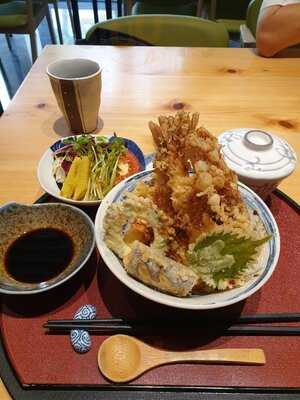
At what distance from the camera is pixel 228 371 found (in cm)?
60

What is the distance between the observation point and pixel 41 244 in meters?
0.78

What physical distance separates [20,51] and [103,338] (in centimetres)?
393

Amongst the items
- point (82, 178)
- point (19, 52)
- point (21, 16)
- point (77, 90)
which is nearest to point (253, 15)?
point (77, 90)

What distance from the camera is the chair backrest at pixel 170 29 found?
68.1 inches

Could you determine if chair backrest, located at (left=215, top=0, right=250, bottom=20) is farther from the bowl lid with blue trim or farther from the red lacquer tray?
the red lacquer tray

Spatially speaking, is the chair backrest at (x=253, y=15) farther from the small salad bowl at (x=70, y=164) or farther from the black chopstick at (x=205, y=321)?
the black chopstick at (x=205, y=321)

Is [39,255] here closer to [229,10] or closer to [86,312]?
[86,312]

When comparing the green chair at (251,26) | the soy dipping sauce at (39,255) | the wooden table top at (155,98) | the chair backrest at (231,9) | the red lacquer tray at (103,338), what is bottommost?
the chair backrest at (231,9)

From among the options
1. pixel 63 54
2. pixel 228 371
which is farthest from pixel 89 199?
pixel 63 54

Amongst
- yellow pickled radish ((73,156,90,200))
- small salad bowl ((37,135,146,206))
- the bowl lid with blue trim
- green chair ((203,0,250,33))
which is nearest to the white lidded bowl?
the bowl lid with blue trim

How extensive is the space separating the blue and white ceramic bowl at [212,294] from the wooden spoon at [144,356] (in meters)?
0.10

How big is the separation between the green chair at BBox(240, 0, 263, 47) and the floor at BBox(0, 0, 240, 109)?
0.97 m

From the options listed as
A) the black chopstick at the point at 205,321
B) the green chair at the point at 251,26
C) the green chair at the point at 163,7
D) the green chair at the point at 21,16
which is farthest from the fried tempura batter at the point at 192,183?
the green chair at the point at 21,16

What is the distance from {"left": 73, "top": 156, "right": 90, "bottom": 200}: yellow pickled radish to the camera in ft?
2.88
